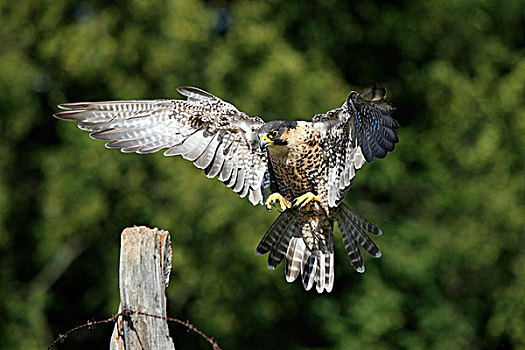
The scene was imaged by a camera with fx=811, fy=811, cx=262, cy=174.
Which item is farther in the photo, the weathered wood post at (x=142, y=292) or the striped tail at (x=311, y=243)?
the striped tail at (x=311, y=243)

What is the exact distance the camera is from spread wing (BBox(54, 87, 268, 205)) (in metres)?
4.54

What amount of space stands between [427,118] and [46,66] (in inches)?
198

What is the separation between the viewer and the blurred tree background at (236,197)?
9.77 metres

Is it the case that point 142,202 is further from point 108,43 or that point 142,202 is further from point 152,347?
point 152,347

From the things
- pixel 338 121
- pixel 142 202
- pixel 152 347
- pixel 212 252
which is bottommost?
pixel 152 347

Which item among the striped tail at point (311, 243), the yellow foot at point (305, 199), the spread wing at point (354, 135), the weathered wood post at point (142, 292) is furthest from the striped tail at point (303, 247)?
the weathered wood post at point (142, 292)

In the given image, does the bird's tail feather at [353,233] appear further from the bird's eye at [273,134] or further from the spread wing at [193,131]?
the bird's eye at [273,134]

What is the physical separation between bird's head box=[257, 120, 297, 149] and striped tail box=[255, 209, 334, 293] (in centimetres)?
54

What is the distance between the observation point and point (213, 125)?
4684mm

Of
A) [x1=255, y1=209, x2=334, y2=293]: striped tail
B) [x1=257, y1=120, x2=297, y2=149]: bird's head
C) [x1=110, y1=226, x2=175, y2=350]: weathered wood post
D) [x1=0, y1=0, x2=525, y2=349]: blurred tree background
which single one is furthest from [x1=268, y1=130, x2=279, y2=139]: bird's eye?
[x1=0, y1=0, x2=525, y2=349]: blurred tree background

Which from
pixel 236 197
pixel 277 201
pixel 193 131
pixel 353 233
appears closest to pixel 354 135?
pixel 277 201

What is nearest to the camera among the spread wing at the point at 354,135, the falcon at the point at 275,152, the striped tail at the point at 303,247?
the spread wing at the point at 354,135

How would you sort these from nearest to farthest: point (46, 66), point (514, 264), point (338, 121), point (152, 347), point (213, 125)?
1. point (152, 347)
2. point (338, 121)
3. point (213, 125)
4. point (514, 264)
5. point (46, 66)

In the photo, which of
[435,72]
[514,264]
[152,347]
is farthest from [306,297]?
[152,347]
